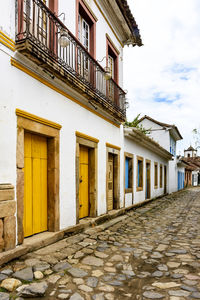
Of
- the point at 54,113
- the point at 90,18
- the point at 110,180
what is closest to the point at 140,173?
the point at 110,180

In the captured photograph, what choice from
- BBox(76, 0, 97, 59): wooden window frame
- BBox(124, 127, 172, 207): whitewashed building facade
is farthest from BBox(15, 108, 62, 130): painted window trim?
BBox(124, 127, 172, 207): whitewashed building facade

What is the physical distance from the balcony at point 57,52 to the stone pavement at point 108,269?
3099 millimetres

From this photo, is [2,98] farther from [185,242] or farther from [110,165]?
[110,165]

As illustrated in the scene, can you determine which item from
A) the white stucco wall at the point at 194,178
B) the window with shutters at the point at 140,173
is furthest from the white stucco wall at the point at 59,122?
the white stucco wall at the point at 194,178

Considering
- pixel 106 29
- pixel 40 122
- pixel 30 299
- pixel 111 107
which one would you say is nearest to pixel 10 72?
pixel 40 122

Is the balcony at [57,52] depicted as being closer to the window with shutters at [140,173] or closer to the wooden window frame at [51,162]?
the wooden window frame at [51,162]

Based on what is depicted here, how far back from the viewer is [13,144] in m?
3.84

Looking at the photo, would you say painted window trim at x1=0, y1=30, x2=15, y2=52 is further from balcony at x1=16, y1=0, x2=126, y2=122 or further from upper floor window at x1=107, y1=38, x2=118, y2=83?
upper floor window at x1=107, y1=38, x2=118, y2=83

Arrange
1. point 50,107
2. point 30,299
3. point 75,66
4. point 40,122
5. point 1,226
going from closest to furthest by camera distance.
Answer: point 30,299
point 1,226
point 40,122
point 50,107
point 75,66

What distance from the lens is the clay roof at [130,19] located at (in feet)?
26.2

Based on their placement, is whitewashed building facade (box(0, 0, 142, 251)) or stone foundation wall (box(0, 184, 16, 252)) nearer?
stone foundation wall (box(0, 184, 16, 252))

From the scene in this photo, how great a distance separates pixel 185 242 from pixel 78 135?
3209 mm

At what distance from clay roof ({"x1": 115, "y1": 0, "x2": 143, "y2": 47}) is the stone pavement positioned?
264 inches

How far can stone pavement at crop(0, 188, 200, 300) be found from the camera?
2.93 metres
